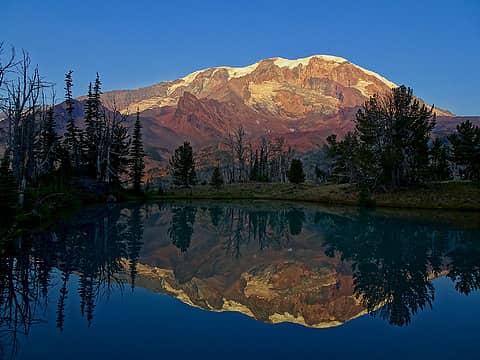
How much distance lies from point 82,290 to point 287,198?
190ft

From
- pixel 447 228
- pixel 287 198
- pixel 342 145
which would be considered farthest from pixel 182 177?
pixel 447 228

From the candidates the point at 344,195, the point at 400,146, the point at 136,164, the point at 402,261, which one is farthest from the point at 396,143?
the point at 402,261

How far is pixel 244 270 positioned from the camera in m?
16.7

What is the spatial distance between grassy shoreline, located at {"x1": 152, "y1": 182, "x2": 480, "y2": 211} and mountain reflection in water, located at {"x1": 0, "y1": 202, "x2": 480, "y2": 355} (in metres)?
24.2

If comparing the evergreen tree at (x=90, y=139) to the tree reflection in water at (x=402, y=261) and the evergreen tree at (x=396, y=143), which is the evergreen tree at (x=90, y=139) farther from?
the tree reflection in water at (x=402, y=261)

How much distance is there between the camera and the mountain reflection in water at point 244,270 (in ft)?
36.6

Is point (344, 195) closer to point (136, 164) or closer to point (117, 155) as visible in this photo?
point (136, 164)

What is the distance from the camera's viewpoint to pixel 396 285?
13547 mm

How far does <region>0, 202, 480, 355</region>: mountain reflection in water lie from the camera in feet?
36.6

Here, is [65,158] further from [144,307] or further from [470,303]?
[470,303]

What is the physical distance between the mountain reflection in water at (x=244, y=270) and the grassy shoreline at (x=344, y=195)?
2422 cm

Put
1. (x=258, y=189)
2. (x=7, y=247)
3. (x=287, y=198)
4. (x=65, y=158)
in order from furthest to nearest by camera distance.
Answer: (x=258, y=189) < (x=287, y=198) < (x=65, y=158) < (x=7, y=247)

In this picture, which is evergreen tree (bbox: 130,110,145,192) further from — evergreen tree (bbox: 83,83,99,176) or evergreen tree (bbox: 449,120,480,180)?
evergreen tree (bbox: 449,120,480,180)

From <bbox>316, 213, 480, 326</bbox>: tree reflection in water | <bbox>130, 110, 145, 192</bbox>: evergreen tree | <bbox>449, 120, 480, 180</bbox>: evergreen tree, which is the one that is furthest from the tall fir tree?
<bbox>449, 120, 480, 180</bbox>: evergreen tree
